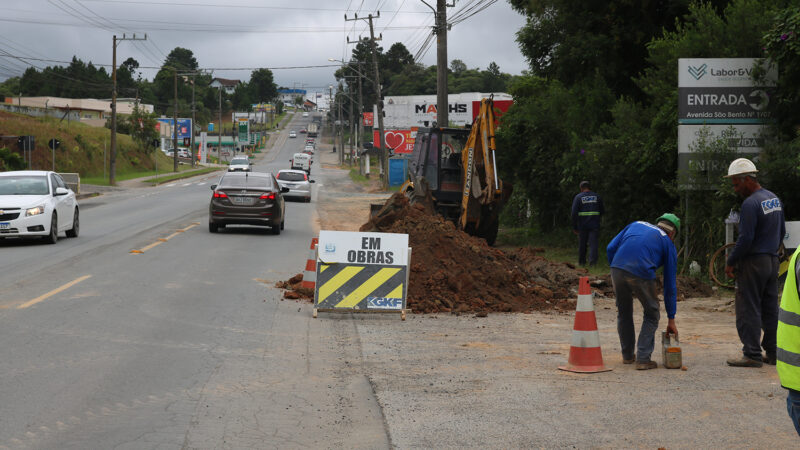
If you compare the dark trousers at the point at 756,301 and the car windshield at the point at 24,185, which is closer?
the dark trousers at the point at 756,301

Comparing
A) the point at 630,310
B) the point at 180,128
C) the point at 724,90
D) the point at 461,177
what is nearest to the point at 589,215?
the point at 724,90

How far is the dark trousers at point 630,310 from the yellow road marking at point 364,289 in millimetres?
3868

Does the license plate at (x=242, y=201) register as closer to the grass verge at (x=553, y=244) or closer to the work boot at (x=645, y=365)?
the grass verge at (x=553, y=244)

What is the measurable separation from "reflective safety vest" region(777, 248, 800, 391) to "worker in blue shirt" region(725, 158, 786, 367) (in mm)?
4963

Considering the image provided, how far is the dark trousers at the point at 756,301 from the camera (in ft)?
28.3

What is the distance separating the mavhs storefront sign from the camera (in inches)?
464

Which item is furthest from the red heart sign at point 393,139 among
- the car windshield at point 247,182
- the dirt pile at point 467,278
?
the dirt pile at point 467,278

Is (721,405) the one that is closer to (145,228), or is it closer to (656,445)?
(656,445)

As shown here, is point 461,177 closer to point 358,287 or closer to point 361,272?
point 361,272

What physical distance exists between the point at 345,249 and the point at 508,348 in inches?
125

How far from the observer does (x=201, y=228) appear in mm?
25281

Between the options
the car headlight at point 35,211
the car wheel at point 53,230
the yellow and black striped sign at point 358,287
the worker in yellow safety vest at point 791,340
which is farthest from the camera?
the car wheel at point 53,230

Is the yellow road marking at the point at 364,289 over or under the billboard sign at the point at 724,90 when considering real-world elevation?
under

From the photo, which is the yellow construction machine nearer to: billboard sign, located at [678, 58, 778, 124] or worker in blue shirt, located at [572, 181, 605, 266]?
worker in blue shirt, located at [572, 181, 605, 266]
